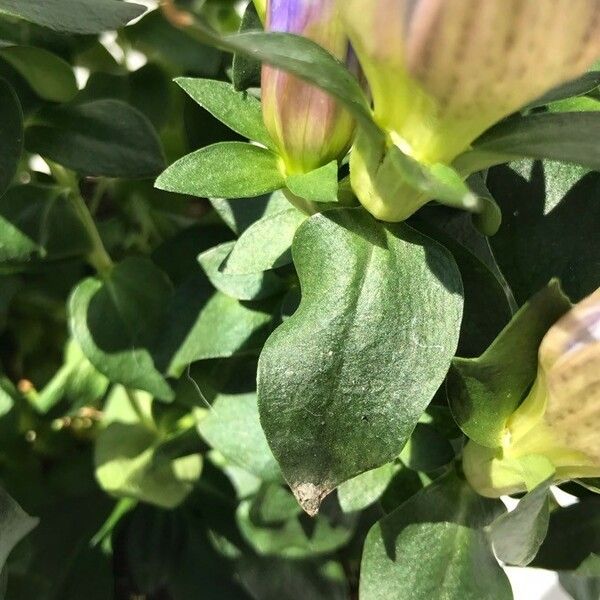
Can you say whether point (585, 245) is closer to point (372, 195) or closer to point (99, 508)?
point (372, 195)

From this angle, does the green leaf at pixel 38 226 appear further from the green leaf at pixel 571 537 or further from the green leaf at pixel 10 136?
the green leaf at pixel 571 537

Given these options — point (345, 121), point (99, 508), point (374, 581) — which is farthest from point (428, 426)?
point (99, 508)

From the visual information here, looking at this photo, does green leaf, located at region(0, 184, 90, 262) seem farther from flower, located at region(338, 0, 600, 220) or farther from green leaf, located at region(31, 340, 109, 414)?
flower, located at region(338, 0, 600, 220)

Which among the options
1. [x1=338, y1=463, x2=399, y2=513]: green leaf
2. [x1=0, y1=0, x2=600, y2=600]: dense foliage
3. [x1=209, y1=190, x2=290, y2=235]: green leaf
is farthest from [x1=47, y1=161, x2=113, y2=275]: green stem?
[x1=338, y1=463, x2=399, y2=513]: green leaf

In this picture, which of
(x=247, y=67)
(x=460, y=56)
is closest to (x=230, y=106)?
(x=247, y=67)

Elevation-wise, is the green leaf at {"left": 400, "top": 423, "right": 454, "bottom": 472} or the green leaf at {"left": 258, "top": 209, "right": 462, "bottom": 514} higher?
the green leaf at {"left": 258, "top": 209, "right": 462, "bottom": 514}

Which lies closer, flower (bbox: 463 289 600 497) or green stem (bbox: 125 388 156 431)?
flower (bbox: 463 289 600 497)
